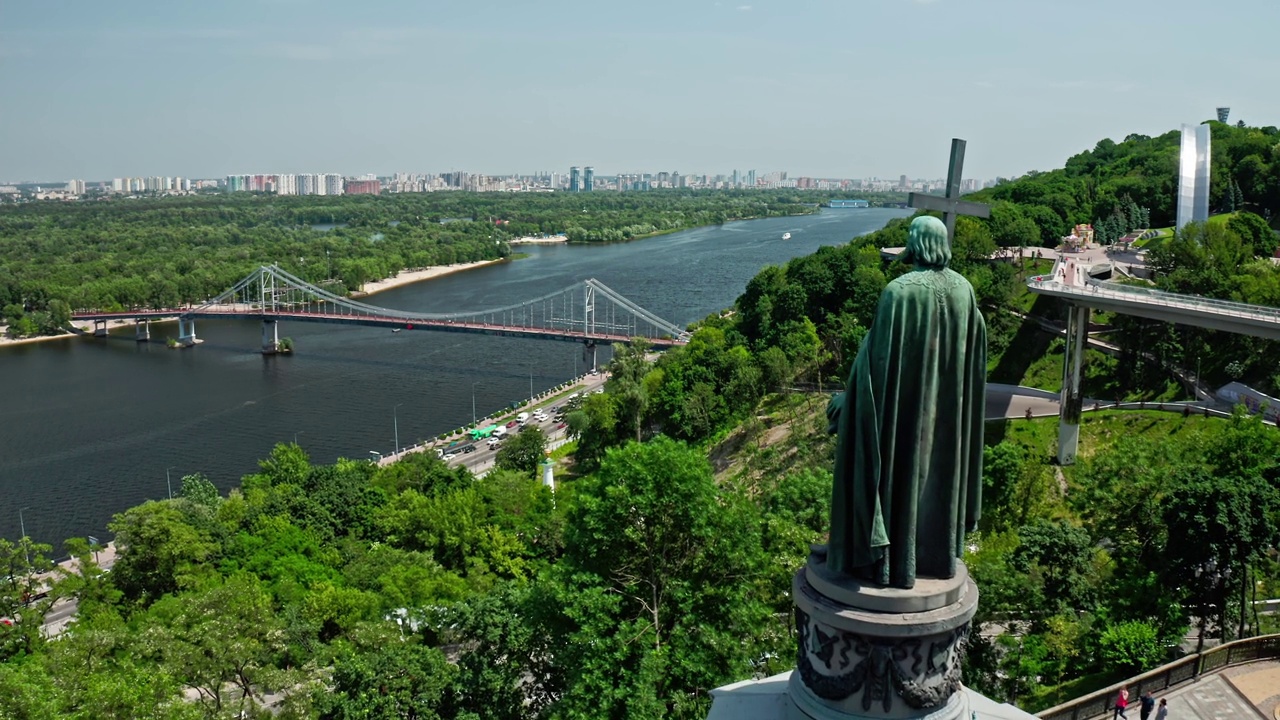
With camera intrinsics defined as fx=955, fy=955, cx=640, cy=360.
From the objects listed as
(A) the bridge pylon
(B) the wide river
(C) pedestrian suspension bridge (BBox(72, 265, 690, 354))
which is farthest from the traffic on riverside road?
(A) the bridge pylon

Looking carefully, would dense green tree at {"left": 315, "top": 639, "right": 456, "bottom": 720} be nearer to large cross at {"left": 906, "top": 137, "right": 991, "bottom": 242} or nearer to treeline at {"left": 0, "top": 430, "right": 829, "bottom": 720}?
treeline at {"left": 0, "top": 430, "right": 829, "bottom": 720}

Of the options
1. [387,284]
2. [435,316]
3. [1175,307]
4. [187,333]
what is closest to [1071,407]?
[1175,307]

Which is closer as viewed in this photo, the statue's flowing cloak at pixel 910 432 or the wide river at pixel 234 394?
the statue's flowing cloak at pixel 910 432

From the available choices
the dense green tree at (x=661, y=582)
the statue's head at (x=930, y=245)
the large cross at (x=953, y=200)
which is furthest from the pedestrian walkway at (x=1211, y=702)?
the statue's head at (x=930, y=245)

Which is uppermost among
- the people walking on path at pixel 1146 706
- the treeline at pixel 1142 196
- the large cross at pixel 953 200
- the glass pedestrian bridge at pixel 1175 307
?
the treeline at pixel 1142 196

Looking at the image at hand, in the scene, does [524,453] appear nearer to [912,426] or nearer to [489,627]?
[489,627]

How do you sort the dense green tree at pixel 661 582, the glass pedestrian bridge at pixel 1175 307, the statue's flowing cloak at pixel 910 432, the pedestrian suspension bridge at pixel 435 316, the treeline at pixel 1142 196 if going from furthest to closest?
the pedestrian suspension bridge at pixel 435 316
the treeline at pixel 1142 196
the glass pedestrian bridge at pixel 1175 307
the dense green tree at pixel 661 582
the statue's flowing cloak at pixel 910 432

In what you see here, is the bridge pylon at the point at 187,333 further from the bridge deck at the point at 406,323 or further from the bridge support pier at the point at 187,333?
the bridge deck at the point at 406,323
